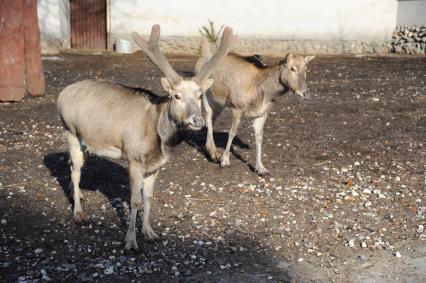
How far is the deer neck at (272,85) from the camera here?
28.7 feet

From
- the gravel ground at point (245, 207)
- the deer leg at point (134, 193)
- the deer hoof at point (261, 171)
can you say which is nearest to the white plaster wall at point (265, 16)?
the gravel ground at point (245, 207)

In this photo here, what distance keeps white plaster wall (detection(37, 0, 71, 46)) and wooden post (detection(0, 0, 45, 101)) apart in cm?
639

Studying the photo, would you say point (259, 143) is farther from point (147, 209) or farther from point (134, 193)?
point (134, 193)

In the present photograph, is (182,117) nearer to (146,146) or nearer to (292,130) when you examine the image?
(146,146)

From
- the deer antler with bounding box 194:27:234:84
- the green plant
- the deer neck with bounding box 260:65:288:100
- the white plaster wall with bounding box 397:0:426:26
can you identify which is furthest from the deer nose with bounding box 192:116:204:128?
the white plaster wall with bounding box 397:0:426:26

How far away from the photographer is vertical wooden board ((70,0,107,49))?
19828 millimetres

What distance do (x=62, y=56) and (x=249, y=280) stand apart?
14040 millimetres

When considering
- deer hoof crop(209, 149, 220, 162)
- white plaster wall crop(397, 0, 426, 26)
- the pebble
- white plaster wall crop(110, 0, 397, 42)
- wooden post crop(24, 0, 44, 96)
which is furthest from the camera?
white plaster wall crop(397, 0, 426, 26)

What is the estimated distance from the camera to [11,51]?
41.6 feet

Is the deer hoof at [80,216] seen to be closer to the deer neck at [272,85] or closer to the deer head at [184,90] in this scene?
the deer head at [184,90]

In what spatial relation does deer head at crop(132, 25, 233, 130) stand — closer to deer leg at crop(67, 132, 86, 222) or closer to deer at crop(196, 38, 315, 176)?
deer leg at crop(67, 132, 86, 222)

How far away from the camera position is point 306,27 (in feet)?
64.0

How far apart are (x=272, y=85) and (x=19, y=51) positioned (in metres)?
6.09

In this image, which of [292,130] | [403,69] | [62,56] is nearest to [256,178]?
[292,130]
